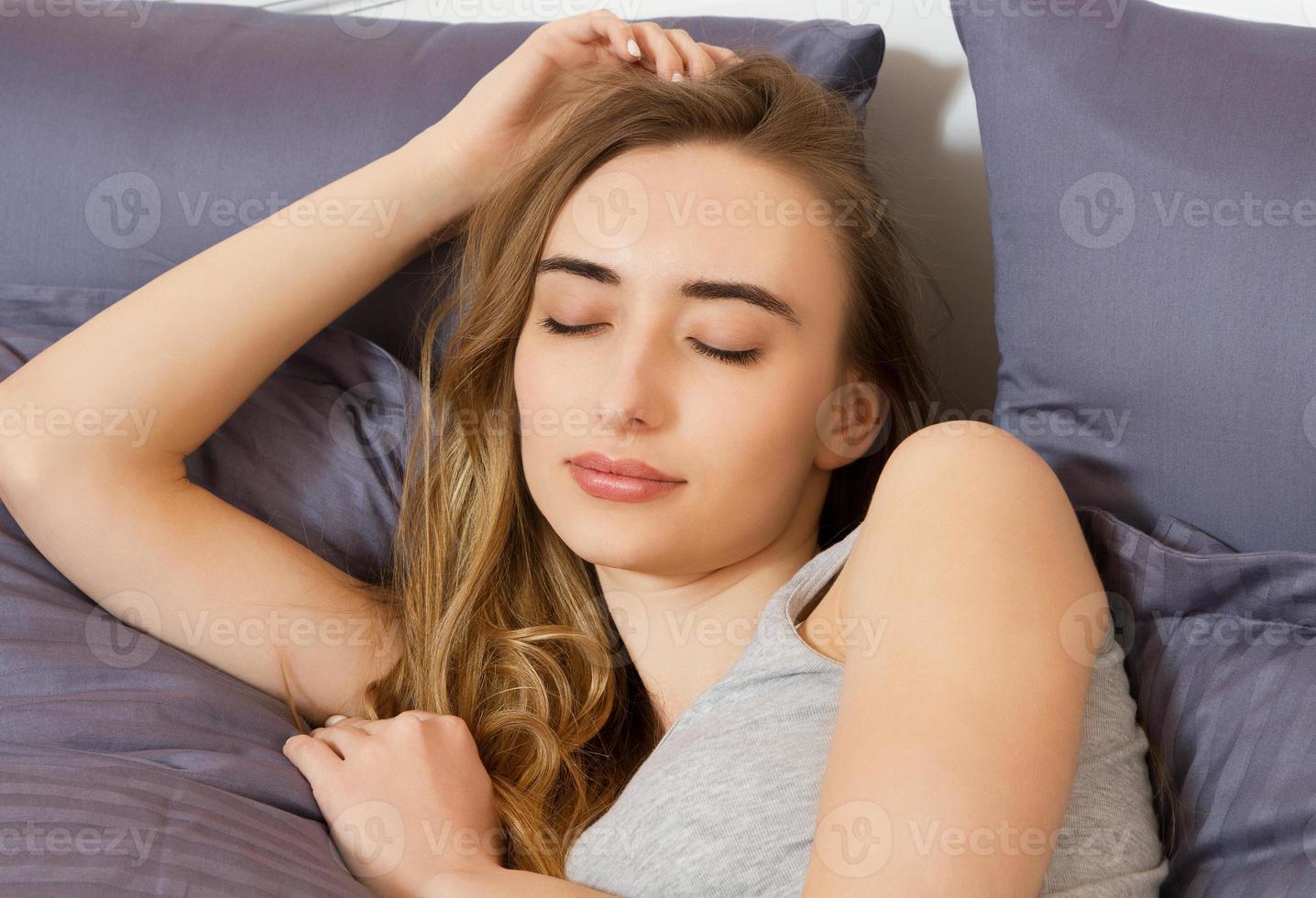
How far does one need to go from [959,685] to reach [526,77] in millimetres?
938

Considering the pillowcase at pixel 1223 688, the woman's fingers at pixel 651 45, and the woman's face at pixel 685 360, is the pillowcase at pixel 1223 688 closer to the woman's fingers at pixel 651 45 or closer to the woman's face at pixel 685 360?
the woman's face at pixel 685 360

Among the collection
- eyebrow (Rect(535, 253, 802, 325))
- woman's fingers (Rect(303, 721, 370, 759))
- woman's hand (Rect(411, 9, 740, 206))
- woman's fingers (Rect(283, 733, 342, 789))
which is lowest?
woman's fingers (Rect(303, 721, 370, 759))

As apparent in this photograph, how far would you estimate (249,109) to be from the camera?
1.54 m

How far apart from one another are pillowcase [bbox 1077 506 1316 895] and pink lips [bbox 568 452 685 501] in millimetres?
424

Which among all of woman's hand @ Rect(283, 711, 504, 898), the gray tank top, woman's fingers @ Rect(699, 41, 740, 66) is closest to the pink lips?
the gray tank top

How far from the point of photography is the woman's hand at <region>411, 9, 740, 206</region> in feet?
4.79

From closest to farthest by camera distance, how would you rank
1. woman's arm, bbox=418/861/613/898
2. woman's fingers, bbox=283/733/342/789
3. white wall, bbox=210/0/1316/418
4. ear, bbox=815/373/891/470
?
woman's arm, bbox=418/861/613/898 < woman's fingers, bbox=283/733/342/789 < ear, bbox=815/373/891/470 < white wall, bbox=210/0/1316/418

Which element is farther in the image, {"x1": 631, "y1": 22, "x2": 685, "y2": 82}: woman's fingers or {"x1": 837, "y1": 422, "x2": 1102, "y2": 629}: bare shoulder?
{"x1": 631, "y1": 22, "x2": 685, "y2": 82}: woman's fingers

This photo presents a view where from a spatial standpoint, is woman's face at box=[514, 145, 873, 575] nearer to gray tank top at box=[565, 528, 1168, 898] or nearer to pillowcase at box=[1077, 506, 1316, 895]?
gray tank top at box=[565, 528, 1168, 898]

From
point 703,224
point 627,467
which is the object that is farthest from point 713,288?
point 627,467

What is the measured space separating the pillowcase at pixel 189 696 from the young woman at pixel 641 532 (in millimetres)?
45

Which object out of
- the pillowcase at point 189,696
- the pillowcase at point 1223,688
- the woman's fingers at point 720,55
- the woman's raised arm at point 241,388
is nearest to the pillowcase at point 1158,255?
the pillowcase at point 1223,688

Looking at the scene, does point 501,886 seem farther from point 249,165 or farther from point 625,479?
point 249,165

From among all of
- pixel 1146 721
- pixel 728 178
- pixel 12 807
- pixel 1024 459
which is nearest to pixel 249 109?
pixel 728 178
